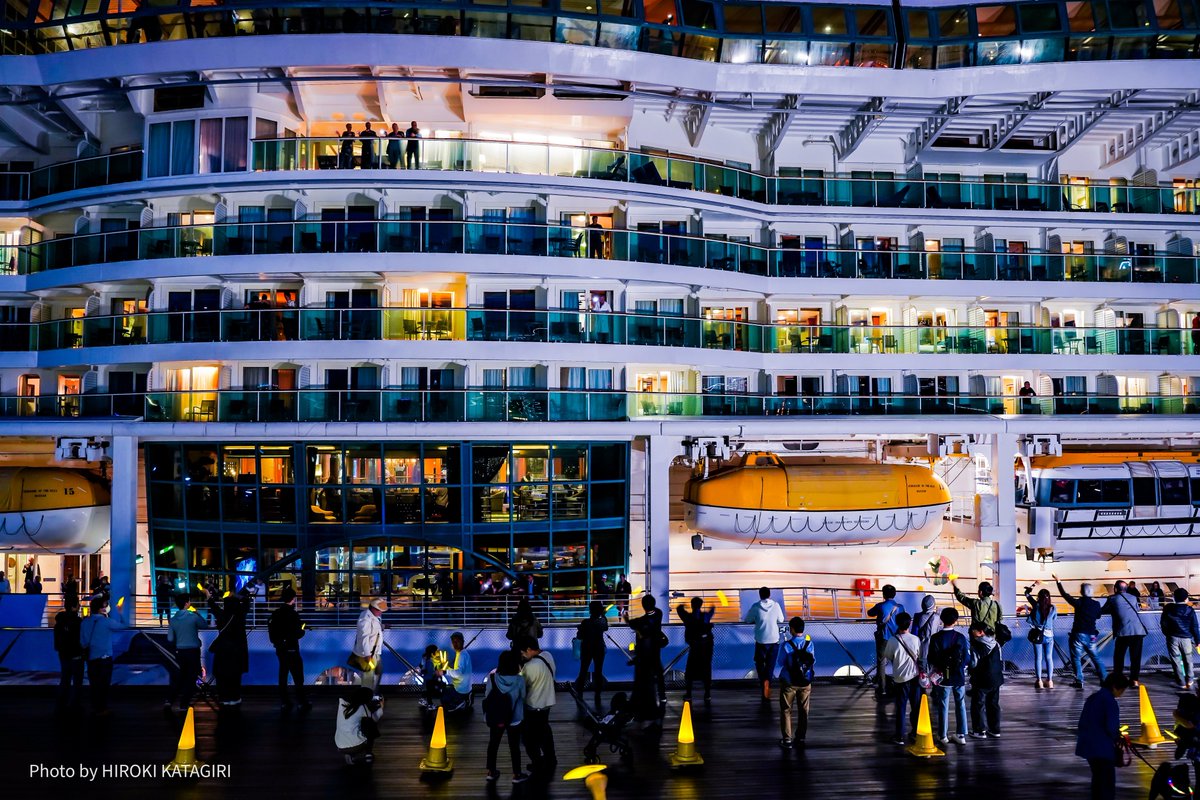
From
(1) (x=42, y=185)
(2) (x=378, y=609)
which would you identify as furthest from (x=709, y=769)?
(1) (x=42, y=185)

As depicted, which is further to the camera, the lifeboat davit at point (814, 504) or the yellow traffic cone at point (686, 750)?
the lifeboat davit at point (814, 504)

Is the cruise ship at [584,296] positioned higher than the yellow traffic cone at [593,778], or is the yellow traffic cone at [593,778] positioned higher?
the cruise ship at [584,296]

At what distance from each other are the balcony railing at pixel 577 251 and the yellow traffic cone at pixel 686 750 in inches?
521

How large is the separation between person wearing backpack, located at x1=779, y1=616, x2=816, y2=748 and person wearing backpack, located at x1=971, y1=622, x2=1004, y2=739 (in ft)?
7.94

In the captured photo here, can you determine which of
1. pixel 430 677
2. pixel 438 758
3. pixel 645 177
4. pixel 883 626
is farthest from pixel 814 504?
pixel 438 758

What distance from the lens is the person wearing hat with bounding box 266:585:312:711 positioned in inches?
511

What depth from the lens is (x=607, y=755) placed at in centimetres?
1163

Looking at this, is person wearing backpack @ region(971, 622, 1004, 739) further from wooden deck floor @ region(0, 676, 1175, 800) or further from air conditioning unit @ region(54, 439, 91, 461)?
air conditioning unit @ region(54, 439, 91, 461)

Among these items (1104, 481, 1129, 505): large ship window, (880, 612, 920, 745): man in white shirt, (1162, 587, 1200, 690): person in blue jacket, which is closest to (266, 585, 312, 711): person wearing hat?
(880, 612, 920, 745): man in white shirt

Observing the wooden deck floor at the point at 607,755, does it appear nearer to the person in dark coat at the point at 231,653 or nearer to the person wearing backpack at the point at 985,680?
the person wearing backpack at the point at 985,680

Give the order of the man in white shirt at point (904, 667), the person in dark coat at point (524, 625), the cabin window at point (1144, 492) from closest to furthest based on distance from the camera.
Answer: the man in white shirt at point (904, 667)
the person in dark coat at point (524, 625)
the cabin window at point (1144, 492)

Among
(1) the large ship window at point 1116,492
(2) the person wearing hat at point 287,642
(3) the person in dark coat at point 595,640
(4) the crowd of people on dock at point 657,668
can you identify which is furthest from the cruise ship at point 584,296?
(2) the person wearing hat at point 287,642

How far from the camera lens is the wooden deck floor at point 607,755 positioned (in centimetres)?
1050

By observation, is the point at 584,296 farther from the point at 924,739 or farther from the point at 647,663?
the point at 924,739
